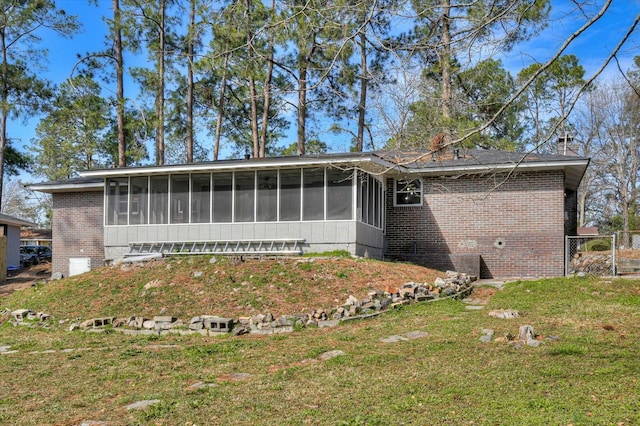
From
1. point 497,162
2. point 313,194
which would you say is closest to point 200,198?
point 313,194

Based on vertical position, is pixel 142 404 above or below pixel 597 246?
below

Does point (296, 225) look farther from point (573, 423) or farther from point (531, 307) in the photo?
point (573, 423)

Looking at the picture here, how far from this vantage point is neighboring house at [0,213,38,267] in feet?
83.7

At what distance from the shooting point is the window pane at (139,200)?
16.8 m

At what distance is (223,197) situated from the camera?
16109mm

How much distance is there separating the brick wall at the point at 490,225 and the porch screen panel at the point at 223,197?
16.2 ft

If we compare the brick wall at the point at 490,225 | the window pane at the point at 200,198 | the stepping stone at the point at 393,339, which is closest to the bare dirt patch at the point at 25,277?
the window pane at the point at 200,198

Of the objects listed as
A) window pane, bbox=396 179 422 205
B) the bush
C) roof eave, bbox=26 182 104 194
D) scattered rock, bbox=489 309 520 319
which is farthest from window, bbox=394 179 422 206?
the bush

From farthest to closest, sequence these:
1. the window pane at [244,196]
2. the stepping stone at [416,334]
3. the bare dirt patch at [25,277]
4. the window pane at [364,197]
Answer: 1. the bare dirt patch at [25,277]
2. the window pane at [244,196]
3. the window pane at [364,197]
4. the stepping stone at [416,334]

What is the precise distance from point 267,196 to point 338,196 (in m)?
2.04

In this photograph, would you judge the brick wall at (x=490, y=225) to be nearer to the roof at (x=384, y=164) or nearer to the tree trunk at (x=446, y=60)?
the roof at (x=384, y=164)

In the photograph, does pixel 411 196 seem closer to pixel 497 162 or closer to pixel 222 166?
pixel 497 162

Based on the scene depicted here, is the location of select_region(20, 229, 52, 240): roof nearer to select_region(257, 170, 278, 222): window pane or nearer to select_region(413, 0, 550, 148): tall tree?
select_region(257, 170, 278, 222): window pane

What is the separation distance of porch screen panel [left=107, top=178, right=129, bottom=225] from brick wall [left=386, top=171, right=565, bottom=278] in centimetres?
792
